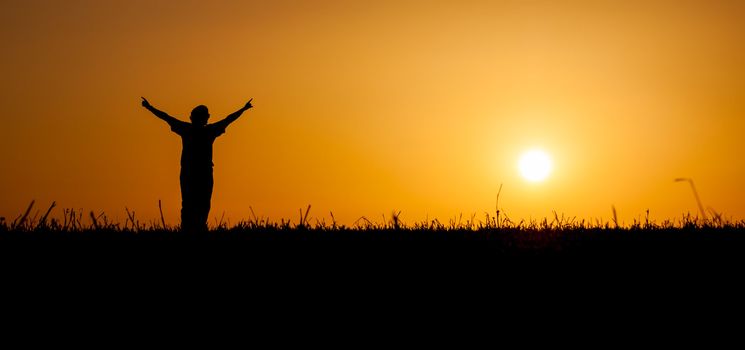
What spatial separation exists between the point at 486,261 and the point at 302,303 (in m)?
2.26

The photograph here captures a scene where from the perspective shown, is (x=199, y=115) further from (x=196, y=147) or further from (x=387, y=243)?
(x=387, y=243)

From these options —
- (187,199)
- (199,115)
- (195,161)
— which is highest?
(199,115)

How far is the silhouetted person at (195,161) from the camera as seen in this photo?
1332 cm

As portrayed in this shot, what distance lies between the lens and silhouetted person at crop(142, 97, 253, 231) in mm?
13320

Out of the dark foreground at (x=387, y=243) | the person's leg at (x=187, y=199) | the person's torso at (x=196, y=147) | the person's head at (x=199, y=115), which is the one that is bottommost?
the dark foreground at (x=387, y=243)

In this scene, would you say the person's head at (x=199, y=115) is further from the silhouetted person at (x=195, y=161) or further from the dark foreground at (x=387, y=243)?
the dark foreground at (x=387, y=243)

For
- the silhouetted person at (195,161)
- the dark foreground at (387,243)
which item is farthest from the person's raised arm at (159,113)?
the dark foreground at (387,243)

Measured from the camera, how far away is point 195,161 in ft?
44.1

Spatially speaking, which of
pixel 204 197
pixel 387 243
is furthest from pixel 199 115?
pixel 387 243

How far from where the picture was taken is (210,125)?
45.0 ft

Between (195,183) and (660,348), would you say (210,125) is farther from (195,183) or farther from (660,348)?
(660,348)

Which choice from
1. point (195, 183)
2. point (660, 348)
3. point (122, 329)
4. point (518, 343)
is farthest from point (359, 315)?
point (195, 183)

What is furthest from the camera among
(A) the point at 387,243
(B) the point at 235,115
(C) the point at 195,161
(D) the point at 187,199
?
(B) the point at 235,115

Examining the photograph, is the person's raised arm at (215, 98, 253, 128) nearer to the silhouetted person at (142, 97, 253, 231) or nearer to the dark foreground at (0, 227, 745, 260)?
the silhouetted person at (142, 97, 253, 231)
